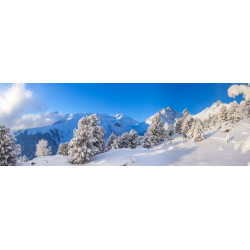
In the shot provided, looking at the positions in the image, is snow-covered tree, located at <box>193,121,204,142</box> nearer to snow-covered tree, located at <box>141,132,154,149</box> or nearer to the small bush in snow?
snow-covered tree, located at <box>141,132,154,149</box>

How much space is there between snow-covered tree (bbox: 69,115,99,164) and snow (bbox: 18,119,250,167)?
0.99 feet

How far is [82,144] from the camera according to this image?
4.20 m

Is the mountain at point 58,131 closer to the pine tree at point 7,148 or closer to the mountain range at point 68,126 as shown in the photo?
the mountain range at point 68,126

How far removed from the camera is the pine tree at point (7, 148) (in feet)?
10.7

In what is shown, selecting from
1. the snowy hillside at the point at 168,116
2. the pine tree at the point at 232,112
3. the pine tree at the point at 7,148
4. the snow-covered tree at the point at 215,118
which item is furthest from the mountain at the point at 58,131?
the pine tree at the point at 232,112

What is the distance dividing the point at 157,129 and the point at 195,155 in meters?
1.45

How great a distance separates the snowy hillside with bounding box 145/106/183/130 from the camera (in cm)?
401

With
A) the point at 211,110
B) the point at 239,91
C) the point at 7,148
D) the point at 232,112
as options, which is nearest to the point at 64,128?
the point at 7,148

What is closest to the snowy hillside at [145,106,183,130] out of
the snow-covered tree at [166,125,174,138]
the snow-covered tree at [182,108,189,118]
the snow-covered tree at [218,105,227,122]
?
the snow-covered tree at [182,108,189,118]
